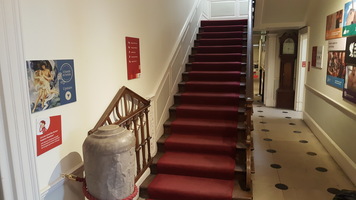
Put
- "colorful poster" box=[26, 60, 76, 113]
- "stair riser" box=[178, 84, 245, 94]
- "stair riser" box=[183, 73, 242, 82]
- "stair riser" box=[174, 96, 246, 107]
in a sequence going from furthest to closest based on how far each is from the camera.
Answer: "stair riser" box=[183, 73, 242, 82] → "stair riser" box=[178, 84, 245, 94] → "stair riser" box=[174, 96, 246, 107] → "colorful poster" box=[26, 60, 76, 113]

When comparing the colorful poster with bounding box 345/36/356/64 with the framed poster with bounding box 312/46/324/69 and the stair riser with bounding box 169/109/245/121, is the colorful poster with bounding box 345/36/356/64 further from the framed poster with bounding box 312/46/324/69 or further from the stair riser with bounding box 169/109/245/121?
the stair riser with bounding box 169/109/245/121

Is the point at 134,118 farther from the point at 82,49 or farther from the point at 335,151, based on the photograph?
the point at 335,151

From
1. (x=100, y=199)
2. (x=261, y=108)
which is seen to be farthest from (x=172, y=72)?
(x=261, y=108)

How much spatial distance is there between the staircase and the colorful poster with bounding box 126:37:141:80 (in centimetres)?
116

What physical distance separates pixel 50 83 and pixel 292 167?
3327mm

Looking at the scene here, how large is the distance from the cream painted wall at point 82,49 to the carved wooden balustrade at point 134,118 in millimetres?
73

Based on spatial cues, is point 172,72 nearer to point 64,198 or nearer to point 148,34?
point 148,34

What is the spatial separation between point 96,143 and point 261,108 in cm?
644

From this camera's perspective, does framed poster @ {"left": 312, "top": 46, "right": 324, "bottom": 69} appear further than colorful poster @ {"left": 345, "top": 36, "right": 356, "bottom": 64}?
Yes

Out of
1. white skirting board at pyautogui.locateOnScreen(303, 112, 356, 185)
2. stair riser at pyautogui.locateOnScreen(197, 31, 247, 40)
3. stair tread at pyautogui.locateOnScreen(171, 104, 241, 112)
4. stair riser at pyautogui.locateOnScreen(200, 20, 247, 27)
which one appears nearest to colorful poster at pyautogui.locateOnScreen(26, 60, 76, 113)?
stair tread at pyautogui.locateOnScreen(171, 104, 241, 112)

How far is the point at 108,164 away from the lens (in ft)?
5.52

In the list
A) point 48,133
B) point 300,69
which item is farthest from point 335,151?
point 48,133

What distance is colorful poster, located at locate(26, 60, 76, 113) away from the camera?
60.8 inches

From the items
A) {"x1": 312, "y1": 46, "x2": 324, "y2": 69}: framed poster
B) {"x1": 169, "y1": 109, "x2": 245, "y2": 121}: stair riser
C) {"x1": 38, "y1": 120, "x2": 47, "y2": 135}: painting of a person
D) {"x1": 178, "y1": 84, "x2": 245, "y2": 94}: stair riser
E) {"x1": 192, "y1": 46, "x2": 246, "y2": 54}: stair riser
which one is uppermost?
{"x1": 192, "y1": 46, "x2": 246, "y2": 54}: stair riser
